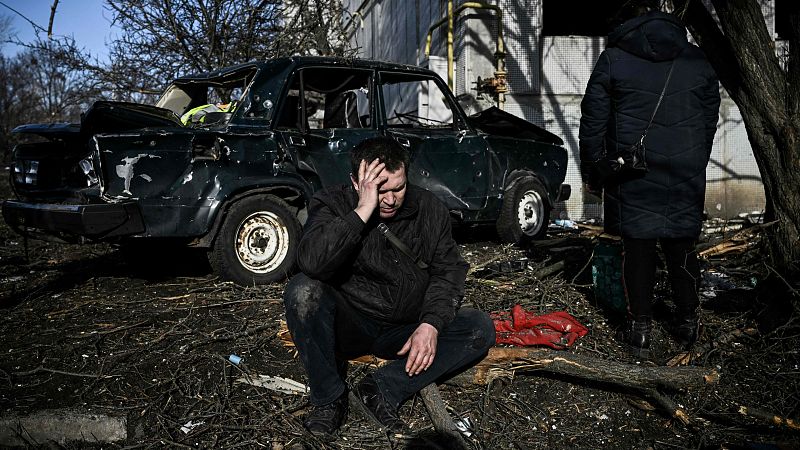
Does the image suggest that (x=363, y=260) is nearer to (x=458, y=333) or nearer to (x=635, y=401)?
(x=458, y=333)

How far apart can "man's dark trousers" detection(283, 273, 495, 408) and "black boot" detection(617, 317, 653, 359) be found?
1.03 m

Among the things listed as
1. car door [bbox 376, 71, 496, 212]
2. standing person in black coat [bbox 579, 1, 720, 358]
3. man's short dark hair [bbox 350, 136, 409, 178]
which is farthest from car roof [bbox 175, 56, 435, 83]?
man's short dark hair [bbox 350, 136, 409, 178]

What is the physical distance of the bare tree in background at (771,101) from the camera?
4156 mm

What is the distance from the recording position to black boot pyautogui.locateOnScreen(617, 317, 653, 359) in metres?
3.53

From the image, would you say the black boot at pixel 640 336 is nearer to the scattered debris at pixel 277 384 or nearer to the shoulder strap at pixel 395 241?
the shoulder strap at pixel 395 241

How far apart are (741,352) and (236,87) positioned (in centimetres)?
430

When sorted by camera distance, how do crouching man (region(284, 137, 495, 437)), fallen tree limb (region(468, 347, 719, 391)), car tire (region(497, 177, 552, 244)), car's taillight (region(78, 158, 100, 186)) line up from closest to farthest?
crouching man (region(284, 137, 495, 437)) < fallen tree limb (region(468, 347, 719, 391)) < car's taillight (region(78, 158, 100, 186)) < car tire (region(497, 177, 552, 244))

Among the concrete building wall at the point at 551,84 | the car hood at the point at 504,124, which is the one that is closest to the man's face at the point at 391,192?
the car hood at the point at 504,124

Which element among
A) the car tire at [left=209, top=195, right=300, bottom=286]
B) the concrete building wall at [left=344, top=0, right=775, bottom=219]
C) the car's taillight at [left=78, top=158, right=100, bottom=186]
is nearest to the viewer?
the car's taillight at [left=78, top=158, right=100, bottom=186]

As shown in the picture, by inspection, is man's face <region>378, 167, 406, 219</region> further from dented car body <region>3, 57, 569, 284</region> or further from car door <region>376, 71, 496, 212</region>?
car door <region>376, 71, 496, 212</region>

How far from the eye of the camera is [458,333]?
2.95 metres

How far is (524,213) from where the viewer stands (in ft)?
22.1

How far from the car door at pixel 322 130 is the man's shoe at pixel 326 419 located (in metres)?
2.56

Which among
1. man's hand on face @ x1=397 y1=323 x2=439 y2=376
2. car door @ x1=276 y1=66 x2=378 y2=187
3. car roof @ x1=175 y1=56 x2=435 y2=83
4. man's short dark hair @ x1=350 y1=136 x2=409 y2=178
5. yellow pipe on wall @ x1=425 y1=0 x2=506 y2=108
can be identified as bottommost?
man's hand on face @ x1=397 y1=323 x2=439 y2=376
